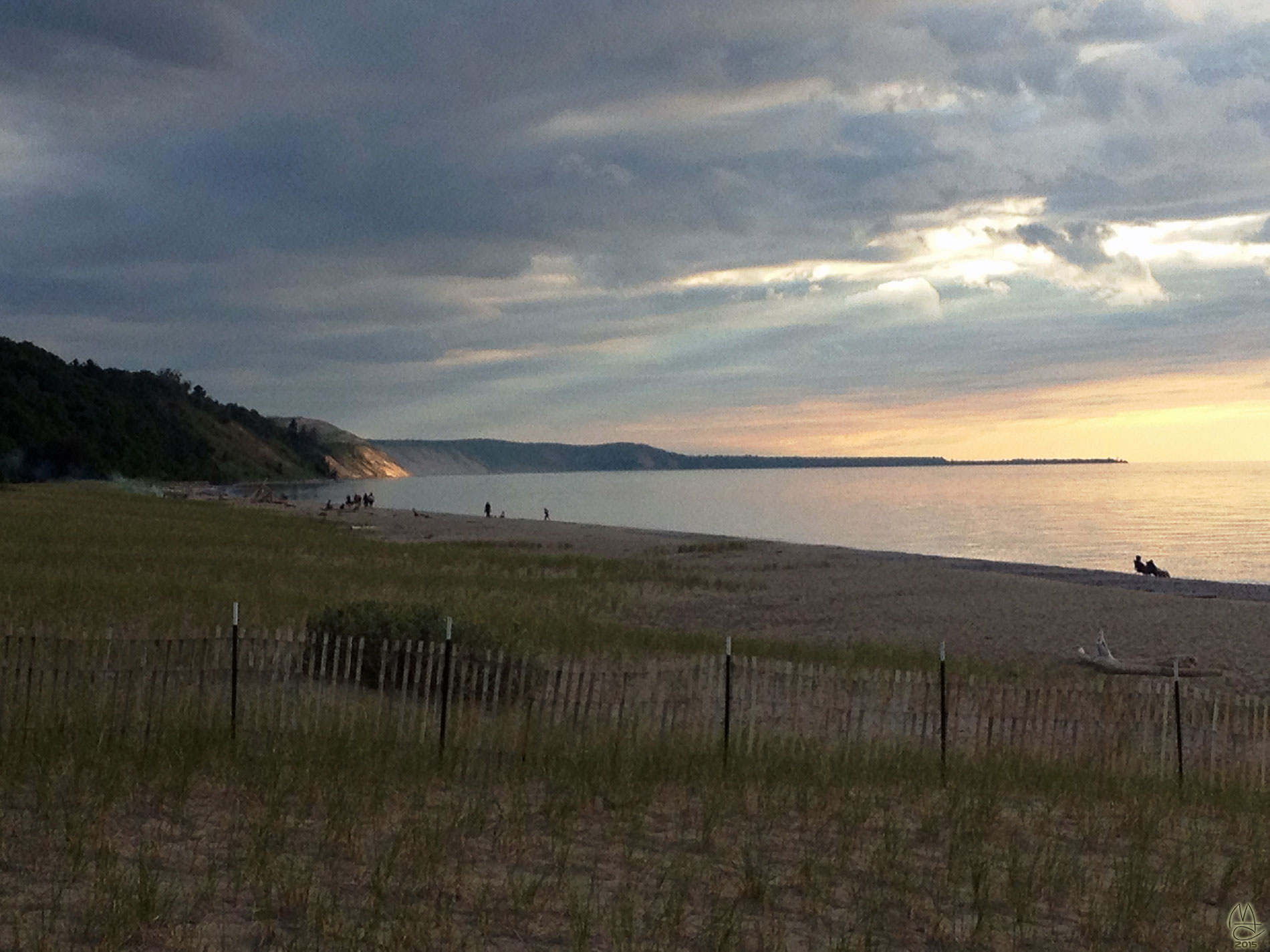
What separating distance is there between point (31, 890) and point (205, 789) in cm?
252

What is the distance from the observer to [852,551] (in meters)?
66.4

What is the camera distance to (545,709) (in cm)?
1219

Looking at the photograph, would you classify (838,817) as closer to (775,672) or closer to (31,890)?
(775,672)

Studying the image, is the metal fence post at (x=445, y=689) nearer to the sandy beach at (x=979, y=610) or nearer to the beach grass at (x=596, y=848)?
the beach grass at (x=596, y=848)

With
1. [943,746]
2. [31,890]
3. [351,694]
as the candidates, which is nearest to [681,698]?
[943,746]

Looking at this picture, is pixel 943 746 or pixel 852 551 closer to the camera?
pixel 943 746

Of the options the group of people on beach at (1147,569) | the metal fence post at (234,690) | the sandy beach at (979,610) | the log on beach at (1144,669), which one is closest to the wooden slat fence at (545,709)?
the metal fence post at (234,690)

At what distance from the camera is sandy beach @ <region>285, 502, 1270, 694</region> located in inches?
1046

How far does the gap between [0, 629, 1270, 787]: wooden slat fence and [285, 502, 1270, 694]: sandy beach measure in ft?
33.4

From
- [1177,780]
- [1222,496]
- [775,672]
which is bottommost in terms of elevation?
[1177,780]
